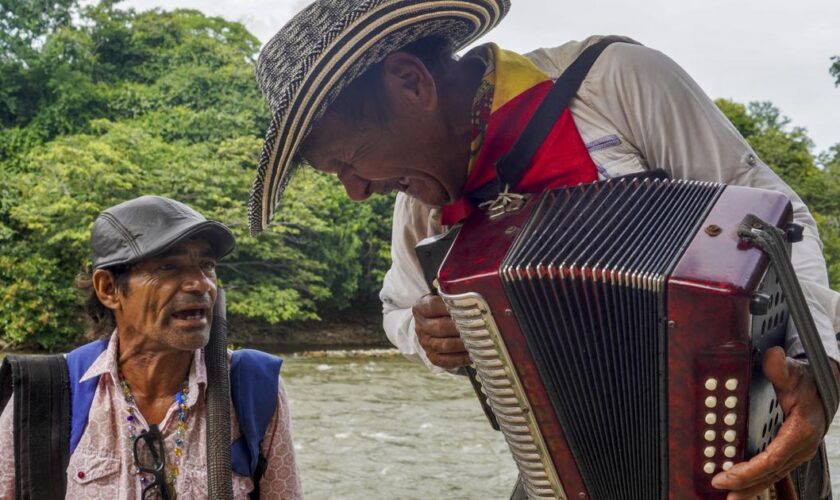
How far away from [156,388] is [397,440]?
6.50 m

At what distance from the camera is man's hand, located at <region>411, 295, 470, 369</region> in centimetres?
186

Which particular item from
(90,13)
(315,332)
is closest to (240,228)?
(315,332)

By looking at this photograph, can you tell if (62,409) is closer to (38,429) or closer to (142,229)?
(38,429)

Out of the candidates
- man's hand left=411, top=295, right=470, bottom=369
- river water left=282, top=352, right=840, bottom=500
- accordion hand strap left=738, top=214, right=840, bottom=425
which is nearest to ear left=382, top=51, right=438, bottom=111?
man's hand left=411, top=295, right=470, bottom=369

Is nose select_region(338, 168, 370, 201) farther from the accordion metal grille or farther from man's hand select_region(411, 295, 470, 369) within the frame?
the accordion metal grille

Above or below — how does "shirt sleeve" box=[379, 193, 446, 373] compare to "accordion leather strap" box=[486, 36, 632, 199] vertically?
below

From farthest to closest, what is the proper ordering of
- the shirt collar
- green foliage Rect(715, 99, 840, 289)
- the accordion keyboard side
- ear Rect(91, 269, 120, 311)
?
1. green foliage Rect(715, 99, 840, 289)
2. ear Rect(91, 269, 120, 311)
3. the shirt collar
4. the accordion keyboard side

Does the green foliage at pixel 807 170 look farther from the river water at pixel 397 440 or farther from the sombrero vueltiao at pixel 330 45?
the sombrero vueltiao at pixel 330 45

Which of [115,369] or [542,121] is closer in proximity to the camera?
[542,121]

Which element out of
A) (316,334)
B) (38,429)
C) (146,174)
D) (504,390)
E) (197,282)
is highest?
(197,282)

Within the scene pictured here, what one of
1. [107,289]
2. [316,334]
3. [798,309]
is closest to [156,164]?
[316,334]

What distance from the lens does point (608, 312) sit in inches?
60.6

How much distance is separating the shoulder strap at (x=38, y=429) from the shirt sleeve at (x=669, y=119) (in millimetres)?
1683

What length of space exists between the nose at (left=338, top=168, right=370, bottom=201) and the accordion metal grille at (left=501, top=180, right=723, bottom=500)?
48 centimetres
